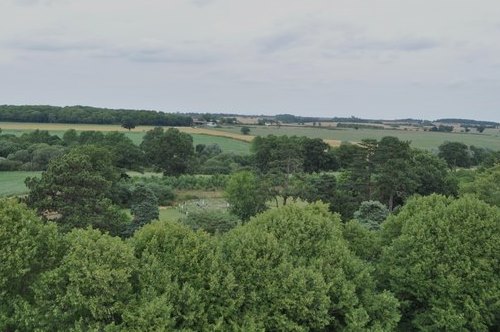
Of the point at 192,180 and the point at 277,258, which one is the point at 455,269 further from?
the point at 192,180

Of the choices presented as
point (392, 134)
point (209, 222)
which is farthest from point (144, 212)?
point (392, 134)

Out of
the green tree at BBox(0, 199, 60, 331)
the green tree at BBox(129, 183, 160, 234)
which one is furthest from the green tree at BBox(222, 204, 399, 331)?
the green tree at BBox(129, 183, 160, 234)

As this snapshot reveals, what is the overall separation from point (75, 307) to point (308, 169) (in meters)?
87.3

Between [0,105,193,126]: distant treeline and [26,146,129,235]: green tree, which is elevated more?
[0,105,193,126]: distant treeline

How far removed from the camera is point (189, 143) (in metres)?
91.4

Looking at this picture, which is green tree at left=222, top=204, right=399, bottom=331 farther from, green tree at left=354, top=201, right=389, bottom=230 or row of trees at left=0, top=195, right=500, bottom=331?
green tree at left=354, top=201, right=389, bottom=230

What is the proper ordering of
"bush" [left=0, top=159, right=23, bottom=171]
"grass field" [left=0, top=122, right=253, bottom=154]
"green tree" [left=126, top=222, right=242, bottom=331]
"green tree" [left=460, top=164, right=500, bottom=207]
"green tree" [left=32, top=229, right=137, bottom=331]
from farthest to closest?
"grass field" [left=0, top=122, right=253, bottom=154] → "bush" [left=0, top=159, right=23, bottom=171] → "green tree" [left=460, top=164, right=500, bottom=207] → "green tree" [left=126, top=222, right=242, bottom=331] → "green tree" [left=32, top=229, right=137, bottom=331]

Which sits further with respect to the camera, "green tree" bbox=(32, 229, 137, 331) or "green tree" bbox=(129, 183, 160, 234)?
"green tree" bbox=(129, 183, 160, 234)

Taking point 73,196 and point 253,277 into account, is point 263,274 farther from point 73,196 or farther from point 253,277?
point 73,196

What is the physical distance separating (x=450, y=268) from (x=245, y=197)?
3894 centimetres

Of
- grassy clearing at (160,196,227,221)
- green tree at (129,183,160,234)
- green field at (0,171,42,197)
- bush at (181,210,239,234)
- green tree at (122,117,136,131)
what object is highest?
green tree at (122,117,136,131)

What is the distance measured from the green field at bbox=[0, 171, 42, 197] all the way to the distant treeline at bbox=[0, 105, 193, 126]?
61851mm

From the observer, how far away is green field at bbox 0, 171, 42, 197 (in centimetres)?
6200

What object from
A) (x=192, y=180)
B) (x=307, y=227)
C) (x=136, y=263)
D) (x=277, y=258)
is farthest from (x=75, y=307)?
(x=192, y=180)
